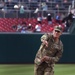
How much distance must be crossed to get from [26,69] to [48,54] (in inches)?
215

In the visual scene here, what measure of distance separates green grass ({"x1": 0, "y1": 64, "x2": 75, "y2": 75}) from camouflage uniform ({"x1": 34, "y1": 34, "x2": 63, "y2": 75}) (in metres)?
4.43

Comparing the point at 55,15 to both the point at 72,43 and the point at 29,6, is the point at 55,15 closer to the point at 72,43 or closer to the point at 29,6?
the point at 29,6

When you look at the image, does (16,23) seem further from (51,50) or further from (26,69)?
(51,50)

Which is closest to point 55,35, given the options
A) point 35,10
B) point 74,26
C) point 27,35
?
point 27,35

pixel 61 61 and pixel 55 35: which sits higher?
pixel 55 35

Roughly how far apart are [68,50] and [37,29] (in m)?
2.18

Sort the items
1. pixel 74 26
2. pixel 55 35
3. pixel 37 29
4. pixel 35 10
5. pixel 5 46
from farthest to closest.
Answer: pixel 35 10, pixel 37 29, pixel 74 26, pixel 5 46, pixel 55 35

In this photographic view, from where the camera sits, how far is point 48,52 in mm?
5465

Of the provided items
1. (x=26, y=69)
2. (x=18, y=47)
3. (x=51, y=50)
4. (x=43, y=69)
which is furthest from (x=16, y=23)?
(x=51, y=50)

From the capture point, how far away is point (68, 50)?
477 inches

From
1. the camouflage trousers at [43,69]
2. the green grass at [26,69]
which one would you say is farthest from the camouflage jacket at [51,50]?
the green grass at [26,69]

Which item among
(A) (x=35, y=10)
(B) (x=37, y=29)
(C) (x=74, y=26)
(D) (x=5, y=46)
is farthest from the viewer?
(A) (x=35, y=10)

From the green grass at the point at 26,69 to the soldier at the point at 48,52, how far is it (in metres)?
4.45

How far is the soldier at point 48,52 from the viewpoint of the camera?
5.33 metres
